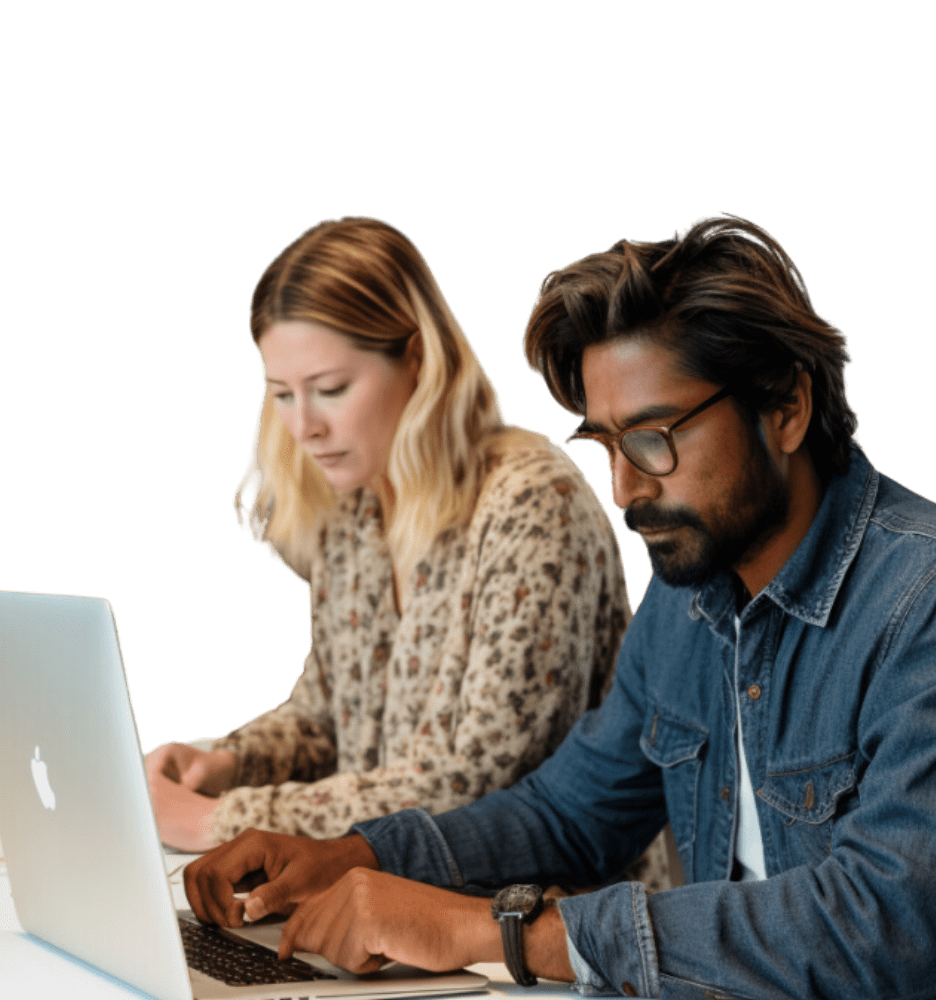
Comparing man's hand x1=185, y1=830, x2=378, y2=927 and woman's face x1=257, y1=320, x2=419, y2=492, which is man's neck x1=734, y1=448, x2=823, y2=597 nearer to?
man's hand x1=185, y1=830, x2=378, y2=927

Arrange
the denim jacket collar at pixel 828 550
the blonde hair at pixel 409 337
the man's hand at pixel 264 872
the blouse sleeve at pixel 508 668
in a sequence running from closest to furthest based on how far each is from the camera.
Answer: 1. the denim jacket collar at pixel 828 550
2. the man's hand at pixel 264 872
3. the blouse sleeve at pixel 508 668
4. the blonde hair at pixel 409 337

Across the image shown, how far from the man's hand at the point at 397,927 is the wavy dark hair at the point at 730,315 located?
0.65m

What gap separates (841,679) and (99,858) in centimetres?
81

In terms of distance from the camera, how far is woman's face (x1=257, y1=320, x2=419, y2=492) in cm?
238

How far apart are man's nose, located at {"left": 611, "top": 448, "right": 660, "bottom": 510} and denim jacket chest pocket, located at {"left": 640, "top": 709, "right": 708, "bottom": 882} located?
0.34 meters

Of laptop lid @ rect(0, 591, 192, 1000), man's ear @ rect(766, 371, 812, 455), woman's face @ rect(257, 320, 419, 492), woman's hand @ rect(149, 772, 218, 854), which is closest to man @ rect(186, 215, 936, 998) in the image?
man's ear @ rect(766, 371, 812, 455)

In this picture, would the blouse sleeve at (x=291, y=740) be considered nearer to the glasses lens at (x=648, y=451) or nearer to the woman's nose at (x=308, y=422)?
the woman's nose at (x=308, y=422)

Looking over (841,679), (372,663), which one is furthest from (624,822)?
(372,663)

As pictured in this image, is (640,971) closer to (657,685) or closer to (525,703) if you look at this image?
(657,685)

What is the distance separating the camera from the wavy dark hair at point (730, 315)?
5.31 feet

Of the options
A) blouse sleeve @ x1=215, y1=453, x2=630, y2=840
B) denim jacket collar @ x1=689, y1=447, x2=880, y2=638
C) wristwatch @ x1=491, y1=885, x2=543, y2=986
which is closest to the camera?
wristwatch @ x1=491, y1=885, x2=543, y2=986

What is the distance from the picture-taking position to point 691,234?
168 cm

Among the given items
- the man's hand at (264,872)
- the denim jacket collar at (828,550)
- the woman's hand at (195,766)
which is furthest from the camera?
the woman's hand at (195,766)

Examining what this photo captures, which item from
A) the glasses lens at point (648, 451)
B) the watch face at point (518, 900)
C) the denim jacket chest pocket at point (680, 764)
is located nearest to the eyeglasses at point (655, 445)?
the glasses lens at point (648, 451)
